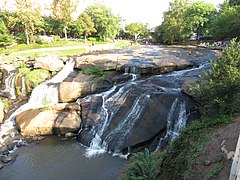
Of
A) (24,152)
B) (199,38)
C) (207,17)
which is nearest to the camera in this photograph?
(24,152)

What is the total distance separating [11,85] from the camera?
2109 centimetres

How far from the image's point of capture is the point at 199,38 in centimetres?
5100

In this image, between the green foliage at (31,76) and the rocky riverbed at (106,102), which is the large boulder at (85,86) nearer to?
the rocky riverbed at (106,102)

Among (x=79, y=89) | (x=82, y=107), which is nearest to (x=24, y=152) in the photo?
(x=82, y=107)

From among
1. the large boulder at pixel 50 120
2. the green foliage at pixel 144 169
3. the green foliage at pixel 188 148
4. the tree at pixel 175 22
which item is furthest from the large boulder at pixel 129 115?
the tree at pixel 175 22

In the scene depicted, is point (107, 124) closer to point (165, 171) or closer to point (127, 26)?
point (165, 171)

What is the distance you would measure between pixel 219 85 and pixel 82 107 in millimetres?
9942

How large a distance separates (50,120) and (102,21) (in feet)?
123

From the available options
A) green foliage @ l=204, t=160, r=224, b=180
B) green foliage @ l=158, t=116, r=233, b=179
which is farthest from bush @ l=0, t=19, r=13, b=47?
green foliage @ l=204, t=160, r=224, b=180

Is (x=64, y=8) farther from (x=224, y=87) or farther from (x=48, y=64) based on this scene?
(x=224, y=87)

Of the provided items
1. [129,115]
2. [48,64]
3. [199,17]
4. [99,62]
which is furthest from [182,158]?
[199,17]

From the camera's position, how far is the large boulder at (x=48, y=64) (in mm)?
22484

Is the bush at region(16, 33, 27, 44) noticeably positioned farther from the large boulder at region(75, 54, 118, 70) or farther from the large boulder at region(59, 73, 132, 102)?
the large boulder at region(59, 73, 132, 102)

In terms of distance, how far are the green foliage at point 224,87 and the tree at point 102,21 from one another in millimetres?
41429
